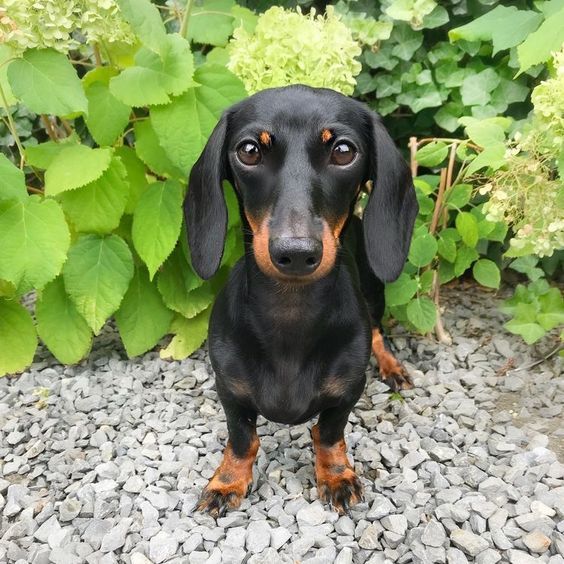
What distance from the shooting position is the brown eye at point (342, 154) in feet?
6.30

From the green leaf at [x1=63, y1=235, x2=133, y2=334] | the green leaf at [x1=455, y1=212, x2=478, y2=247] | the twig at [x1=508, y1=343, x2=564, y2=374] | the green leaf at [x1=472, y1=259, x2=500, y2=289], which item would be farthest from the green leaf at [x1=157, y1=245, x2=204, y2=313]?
the twig at [x1=508, y1=343, x2=564, y2=374]

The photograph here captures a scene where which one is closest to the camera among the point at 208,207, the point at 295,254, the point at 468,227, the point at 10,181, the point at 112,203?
the point at 295,254

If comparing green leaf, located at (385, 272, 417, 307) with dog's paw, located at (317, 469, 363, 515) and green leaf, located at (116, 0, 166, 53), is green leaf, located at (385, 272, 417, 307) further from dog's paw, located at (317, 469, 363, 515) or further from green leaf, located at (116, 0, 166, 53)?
green leaf, located at (116, 0, 166, 53)

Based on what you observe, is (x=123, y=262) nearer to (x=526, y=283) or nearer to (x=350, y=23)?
(x=350, y=23)

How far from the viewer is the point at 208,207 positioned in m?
2.10

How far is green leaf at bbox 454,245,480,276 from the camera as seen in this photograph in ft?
10.1

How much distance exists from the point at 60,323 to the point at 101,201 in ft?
2.13

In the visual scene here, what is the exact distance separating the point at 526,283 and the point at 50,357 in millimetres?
2845

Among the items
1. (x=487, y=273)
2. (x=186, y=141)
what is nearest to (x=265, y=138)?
(x=186, y=141)

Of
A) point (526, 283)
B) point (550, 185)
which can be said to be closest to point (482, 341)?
point (526, 283)

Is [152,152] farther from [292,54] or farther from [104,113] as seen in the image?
[292,54]

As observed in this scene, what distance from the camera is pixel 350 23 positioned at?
3281mm

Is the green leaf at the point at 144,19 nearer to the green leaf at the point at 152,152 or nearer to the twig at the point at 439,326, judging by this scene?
the green leaf at the point at 152,152

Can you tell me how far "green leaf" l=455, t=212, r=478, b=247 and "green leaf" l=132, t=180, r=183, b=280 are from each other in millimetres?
1309
